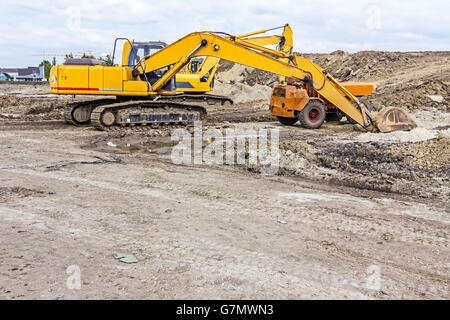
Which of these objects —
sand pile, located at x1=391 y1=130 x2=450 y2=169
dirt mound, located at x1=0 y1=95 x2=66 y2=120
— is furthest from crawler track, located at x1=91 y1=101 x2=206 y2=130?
sand pile, located at x1=391 y1=130 x2=450 y2=169

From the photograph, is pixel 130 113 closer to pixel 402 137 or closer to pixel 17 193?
pixel 17 193

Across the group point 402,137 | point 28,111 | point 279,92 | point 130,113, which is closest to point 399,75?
point 279,92

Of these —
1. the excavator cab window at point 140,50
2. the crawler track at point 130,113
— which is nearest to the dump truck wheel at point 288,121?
the crawler track at point 130,113

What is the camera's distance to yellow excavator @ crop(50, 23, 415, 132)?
12.1 m

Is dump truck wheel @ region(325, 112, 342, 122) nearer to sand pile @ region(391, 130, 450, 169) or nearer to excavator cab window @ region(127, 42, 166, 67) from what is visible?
sand pile @ region(391, 130, 450, 169)

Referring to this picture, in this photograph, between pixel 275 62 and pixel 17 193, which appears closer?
pixel 17 193

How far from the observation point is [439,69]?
23.5 m

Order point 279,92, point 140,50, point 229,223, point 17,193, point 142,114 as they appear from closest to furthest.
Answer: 1. point 229,223
2. point 17,193
3. point 142,114
4. point 279,92
5. point 140,50

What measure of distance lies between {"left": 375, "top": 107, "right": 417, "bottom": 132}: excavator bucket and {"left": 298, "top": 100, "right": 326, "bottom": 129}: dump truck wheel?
6.08 feet

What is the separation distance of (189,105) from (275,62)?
3221 millimetres

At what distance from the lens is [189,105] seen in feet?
45.6

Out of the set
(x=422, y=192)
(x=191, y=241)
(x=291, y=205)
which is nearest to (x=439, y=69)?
(x=422, y=192)
